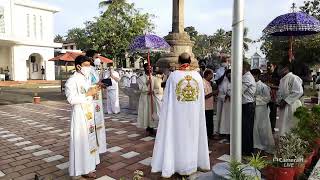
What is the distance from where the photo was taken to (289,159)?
143 inches

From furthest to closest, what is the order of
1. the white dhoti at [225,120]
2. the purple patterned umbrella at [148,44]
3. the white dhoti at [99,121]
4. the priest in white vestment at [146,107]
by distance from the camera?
the purple patterned umbrella at [148,44], the priest in white vestment at [146,107], the white dhoti at [225,120], the white dhoti at [99,121]

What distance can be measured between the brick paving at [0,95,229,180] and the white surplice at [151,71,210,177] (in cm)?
43

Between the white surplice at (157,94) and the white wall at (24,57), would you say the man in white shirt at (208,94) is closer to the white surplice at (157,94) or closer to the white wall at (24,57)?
the white surplice at (157,94)

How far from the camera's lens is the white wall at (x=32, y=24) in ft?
91.7

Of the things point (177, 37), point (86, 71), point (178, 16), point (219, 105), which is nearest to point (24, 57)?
point (178, 16)

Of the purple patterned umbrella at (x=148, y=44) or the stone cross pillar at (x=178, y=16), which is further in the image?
the stone cross pillar at (x=178, y=16)

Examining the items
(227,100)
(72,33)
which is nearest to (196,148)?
(227,100)

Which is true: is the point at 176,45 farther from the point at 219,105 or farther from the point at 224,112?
the point at 224,112

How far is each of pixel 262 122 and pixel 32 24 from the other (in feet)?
92.2

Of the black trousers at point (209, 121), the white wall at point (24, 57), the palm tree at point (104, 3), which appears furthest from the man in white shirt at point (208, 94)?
the palm tree at point (104, 3)

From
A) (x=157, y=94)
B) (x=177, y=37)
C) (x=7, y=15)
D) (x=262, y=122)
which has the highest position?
(x=7, y=15)

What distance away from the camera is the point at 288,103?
5.47 m

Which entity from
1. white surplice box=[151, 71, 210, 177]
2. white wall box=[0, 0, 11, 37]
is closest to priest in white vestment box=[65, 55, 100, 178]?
white surplice box=[151, 71, 210, 177]

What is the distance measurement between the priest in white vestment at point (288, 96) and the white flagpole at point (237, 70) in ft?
8.19
